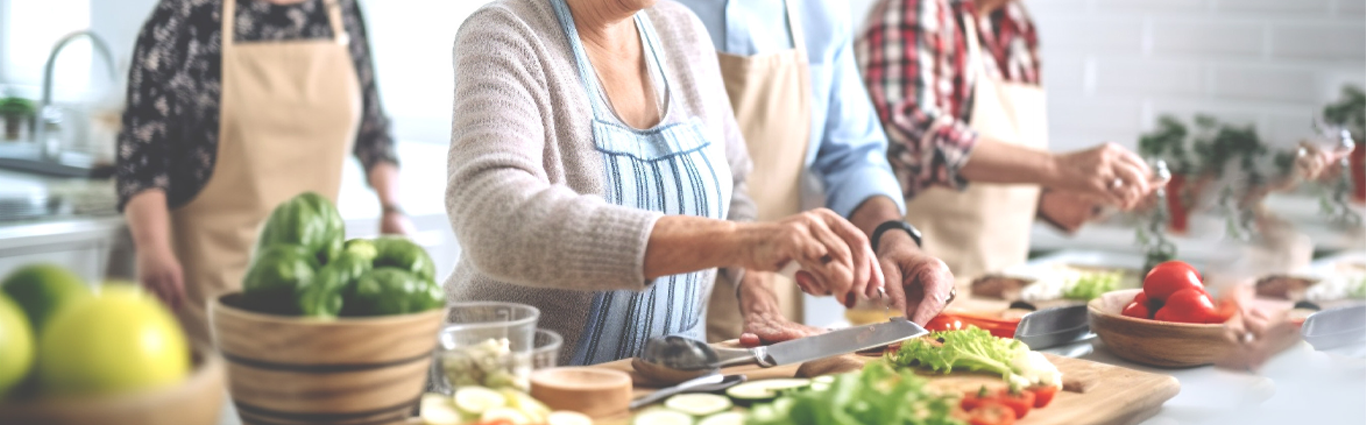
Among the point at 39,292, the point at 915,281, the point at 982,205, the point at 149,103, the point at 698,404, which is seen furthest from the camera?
the point at 982,205

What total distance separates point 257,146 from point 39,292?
1.90 meters

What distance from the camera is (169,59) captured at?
2.53 m

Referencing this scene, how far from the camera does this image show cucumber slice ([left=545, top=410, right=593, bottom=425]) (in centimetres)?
110

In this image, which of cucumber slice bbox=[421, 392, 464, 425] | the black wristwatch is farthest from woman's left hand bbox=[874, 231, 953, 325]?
cucumber slice bbox=[421, 392, 464, 425]

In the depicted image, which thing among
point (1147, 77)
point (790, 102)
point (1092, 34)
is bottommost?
point (790, 102)

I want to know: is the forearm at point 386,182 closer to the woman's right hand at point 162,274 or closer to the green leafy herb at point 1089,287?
the woman's right hand at point 162,274

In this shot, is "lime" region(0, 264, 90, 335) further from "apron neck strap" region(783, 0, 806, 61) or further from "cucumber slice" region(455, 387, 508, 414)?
"apron neck strap" region(783, 0, 806, 61)

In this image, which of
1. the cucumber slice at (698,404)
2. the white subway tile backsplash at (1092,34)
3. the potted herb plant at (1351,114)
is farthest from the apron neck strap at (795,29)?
the white subway tile backsplash at (1092,34)

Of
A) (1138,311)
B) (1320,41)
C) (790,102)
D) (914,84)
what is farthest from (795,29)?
(1320,41)

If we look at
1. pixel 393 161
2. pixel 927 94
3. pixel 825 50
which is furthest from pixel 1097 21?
pixel 393 161

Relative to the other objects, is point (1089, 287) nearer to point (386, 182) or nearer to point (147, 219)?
point (386, 182)

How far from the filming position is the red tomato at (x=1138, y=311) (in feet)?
5.72

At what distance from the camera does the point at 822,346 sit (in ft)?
4.66

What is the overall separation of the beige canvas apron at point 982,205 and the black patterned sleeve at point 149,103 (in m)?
1.60
